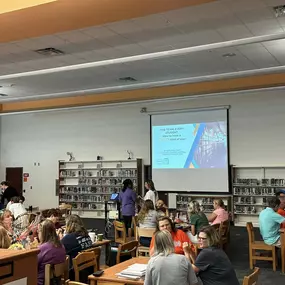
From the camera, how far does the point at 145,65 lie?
9.48 metres

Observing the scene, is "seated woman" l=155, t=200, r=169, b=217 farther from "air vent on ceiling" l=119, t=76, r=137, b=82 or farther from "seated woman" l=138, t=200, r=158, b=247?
"air vent on ceiling" l=119, t=76, r=137, b=82

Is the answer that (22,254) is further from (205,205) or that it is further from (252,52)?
(205,205)

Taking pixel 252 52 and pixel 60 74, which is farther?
pixel 60 74

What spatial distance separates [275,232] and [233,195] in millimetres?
5444

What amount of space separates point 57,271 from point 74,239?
2.85ft

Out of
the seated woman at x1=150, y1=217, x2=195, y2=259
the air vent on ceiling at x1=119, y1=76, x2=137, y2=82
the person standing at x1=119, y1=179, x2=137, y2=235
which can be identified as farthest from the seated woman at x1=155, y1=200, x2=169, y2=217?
the air vent on ceiling at x1=119, y1=76, x2=137, y2=82

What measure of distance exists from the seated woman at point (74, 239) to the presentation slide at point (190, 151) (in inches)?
302

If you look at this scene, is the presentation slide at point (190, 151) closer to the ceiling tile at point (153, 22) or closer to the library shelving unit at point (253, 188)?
the library shelving unit at point (253, 188)

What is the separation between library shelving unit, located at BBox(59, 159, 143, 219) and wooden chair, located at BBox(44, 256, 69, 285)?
9263 millimetres

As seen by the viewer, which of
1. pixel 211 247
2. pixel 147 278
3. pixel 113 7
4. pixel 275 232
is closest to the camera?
pixel 147 278

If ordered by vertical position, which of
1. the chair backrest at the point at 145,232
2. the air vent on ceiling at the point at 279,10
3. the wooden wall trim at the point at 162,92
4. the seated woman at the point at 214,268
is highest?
the air vent on ceiling at the point at 279,10

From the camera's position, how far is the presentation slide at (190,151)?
488 inches

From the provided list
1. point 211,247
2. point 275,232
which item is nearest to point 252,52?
point 275,232

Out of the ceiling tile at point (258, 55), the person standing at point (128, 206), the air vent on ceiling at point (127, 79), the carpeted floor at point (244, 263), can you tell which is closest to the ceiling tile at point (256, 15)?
the ceiling tile at point (258, 55)
